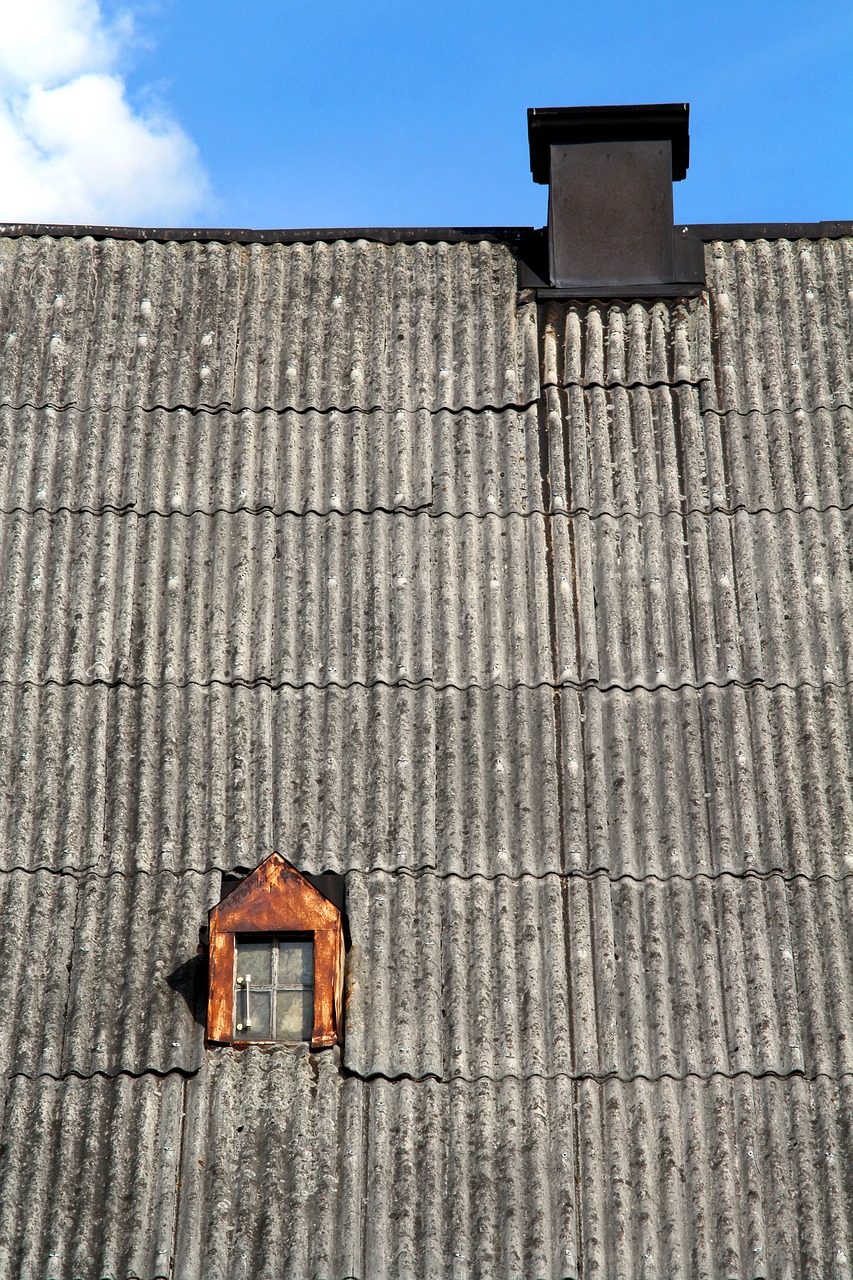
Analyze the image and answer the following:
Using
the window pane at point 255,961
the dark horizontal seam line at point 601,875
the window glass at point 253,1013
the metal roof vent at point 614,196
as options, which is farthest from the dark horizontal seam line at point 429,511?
the window glass at point 253,1013

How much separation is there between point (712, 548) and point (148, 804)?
2.73 m

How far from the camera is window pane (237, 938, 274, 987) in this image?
534 cm

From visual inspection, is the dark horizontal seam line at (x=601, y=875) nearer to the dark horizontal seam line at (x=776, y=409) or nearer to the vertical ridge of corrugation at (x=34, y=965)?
the vertical ridge of corrugation at (x=34, y=965)

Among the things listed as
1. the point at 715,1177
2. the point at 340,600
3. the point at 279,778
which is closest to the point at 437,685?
the point at 340,600

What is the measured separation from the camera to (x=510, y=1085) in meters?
5.12

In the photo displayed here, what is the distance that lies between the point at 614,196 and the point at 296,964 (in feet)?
15.2

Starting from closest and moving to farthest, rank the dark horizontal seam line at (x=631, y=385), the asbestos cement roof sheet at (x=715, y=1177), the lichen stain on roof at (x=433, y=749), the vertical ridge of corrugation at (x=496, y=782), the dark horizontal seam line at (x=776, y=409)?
the asbestos cement roof sheet at (x=715, y=1177) → the lichen stain on roof at (x=433, y=749) → the vertical ridge of corrugation at (x=496, y=782) → the dark horizontal seam line at (x=776, y=409) → the dark horizontal seam line at (x=631, y=385)

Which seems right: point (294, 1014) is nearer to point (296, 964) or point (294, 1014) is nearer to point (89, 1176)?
point (296, 964)

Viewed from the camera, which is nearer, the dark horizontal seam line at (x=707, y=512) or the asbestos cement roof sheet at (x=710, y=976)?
the asbestos cement roof sheet at (x=710, y=976)

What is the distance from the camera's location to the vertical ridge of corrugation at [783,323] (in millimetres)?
6953

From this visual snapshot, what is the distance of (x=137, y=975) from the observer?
5.38 metres

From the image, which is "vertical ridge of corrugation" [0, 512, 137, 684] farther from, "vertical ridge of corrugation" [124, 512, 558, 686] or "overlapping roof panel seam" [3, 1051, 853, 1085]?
"overlapping roof panel seam" [3, 1051, 853, 1085]

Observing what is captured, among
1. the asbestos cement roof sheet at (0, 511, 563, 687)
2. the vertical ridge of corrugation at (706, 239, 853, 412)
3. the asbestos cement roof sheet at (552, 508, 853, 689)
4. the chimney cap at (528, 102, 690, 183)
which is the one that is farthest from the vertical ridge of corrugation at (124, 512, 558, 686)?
the chimney cap at (528, 102, 690, 183)

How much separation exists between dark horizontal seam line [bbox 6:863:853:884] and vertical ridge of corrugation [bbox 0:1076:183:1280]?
32.4 inches
